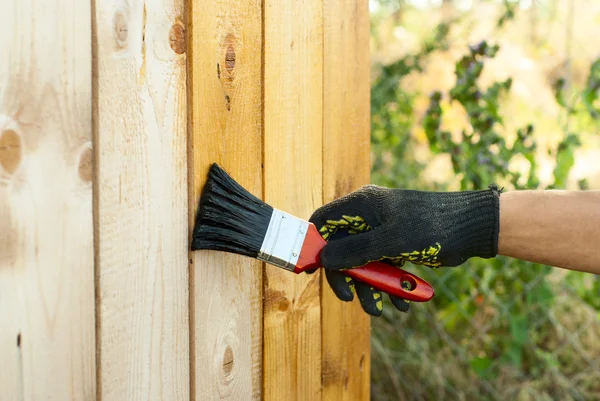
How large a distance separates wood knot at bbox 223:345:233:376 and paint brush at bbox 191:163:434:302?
214 mm

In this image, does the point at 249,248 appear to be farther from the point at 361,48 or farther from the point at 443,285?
the point at 443,285

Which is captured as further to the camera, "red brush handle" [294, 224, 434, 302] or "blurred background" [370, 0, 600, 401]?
"blurred background" [370, 0, 600, 401]

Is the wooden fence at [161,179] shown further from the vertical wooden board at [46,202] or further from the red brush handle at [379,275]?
the red brush handle at [379,275]

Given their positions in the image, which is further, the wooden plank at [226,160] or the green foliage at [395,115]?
the green foliage at [395,115]

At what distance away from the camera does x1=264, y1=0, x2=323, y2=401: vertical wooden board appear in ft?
4.96

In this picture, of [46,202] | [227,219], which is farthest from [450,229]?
[46,202]

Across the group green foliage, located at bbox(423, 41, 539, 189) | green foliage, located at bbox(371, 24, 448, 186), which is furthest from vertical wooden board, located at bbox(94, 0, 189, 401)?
green foliage, located at bbox(371, 24, 448, 186)

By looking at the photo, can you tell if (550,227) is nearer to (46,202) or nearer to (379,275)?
(379,275)

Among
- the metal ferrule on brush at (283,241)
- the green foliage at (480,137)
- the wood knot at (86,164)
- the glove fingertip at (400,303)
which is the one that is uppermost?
the green foliage at (480,137)

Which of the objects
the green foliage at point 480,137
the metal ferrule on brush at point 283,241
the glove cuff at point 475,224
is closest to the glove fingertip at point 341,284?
the metal ferrule on brush at point 283,241

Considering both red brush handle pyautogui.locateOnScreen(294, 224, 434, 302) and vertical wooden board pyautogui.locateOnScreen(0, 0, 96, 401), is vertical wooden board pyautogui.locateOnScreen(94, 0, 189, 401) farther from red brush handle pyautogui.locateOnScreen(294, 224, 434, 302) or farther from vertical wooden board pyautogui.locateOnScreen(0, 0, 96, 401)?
red brush handle pyautogui.locateOnScreen(294, 224, 434, 302)

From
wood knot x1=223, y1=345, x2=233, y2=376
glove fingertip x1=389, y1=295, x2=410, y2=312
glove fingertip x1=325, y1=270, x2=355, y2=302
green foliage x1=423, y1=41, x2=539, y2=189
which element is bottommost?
wood knot x1=223, y1=345, x2=233, y2=376

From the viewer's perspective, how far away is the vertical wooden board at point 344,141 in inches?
65.7

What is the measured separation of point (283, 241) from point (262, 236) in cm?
5
